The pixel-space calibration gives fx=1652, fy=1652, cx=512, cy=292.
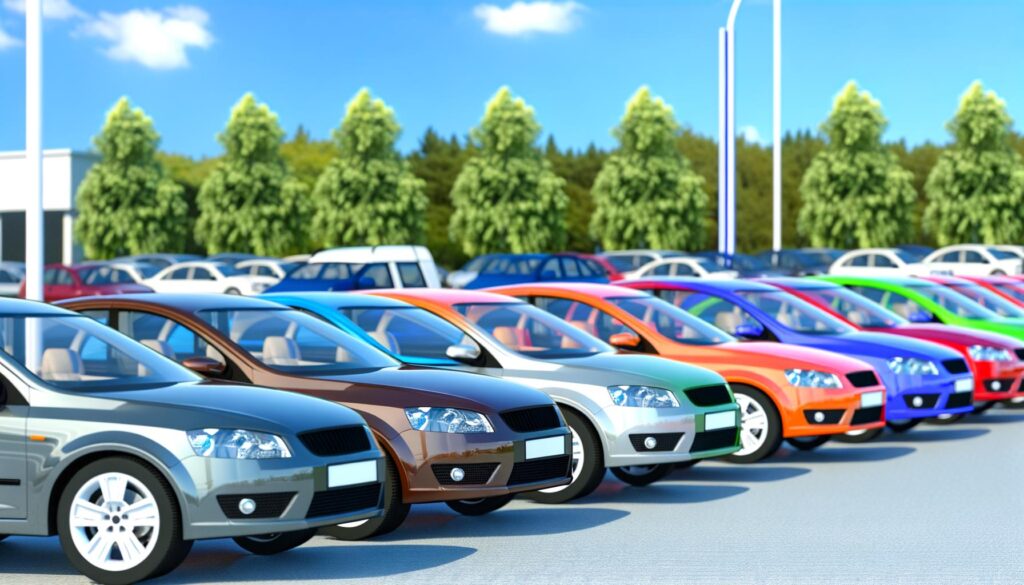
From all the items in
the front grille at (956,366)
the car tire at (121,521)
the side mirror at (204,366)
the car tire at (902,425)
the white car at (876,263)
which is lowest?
the car tire at (902,425)

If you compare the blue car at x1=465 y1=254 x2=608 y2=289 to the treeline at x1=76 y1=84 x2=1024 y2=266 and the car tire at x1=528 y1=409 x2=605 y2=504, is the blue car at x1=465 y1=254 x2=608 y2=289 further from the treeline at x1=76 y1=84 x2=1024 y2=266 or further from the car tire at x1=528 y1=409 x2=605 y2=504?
the car tire at x1=528 y1=409 x2=605 y2=504

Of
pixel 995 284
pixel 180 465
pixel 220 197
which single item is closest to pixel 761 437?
pixel 180 465

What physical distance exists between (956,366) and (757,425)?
307 cm

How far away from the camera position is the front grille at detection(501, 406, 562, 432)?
9883 millimetres

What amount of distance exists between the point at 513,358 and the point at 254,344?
6.84ft

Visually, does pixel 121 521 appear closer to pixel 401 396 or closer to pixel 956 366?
pixel 401 396

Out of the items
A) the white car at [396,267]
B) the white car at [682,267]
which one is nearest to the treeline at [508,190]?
the white car at [682,267]

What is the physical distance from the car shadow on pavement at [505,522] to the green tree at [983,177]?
56.4m

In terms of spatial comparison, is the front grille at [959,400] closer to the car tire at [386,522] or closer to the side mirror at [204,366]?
the car tire at [386,522]

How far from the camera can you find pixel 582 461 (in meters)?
11.3

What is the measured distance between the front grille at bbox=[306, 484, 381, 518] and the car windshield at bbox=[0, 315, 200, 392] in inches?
46.5

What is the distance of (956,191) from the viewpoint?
65.3 metres

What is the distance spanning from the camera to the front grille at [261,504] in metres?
7.93

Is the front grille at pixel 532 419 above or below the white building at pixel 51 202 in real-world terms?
below
